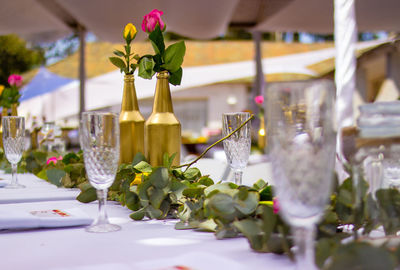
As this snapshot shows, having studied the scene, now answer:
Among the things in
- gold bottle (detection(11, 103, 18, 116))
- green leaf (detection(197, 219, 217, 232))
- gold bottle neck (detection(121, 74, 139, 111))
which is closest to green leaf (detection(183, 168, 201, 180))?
green leaf (detection(197, 219, 217, 232))

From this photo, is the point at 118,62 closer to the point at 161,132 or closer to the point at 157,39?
the point at 157,39

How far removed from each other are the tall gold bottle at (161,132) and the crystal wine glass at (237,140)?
13 cm

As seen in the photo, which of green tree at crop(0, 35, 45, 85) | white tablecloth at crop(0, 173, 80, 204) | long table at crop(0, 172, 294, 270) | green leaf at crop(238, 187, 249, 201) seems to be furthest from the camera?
green tree at crop(0, 35, 45, 85)

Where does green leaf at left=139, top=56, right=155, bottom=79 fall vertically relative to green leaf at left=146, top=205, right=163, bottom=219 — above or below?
above

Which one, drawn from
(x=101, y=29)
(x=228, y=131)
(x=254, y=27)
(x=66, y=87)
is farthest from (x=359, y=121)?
(x=66, y=87)

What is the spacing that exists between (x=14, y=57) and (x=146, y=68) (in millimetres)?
17545

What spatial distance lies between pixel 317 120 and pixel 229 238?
0.31 m

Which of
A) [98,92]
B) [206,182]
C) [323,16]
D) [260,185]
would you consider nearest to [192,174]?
[206,182]

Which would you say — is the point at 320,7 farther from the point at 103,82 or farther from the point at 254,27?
the point at 103,82

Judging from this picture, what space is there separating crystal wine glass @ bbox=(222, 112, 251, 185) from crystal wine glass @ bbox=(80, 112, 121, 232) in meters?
0.36

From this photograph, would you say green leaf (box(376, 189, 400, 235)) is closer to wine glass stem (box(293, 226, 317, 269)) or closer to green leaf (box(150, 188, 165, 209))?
wine glass stem (box(293, 226, 317, 269))

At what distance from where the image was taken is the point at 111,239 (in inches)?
28.6

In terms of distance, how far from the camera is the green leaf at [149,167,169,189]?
86 centimetres

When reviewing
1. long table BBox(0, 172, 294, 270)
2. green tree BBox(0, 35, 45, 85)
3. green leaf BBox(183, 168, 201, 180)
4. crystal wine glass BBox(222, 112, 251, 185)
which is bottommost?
long table BBox(0, 172, 294, 270)
